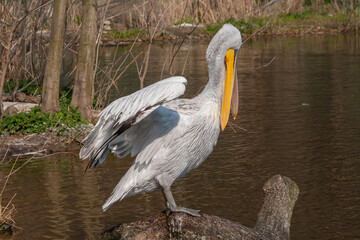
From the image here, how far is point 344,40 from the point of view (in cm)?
1931

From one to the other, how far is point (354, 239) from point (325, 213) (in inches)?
23.0

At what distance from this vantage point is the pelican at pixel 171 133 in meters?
4.08

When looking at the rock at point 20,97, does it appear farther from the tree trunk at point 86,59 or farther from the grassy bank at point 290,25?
the grassy bank at point 290,25

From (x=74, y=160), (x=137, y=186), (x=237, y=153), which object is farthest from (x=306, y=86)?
(x=137, y=186)

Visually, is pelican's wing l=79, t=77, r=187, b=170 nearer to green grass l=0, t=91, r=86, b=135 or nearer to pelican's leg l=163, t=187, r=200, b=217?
pelican's leg l=163, t=187, r=200, b=217

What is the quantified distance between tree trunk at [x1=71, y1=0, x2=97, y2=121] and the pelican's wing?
3.75 metres

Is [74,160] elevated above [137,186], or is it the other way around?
[137,186]

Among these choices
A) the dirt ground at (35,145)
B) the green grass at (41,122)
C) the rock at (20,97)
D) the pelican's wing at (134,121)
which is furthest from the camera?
the rock at (20,97)

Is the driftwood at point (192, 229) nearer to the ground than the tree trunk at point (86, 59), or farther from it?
nearer to the ground

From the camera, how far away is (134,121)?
12.5 feet

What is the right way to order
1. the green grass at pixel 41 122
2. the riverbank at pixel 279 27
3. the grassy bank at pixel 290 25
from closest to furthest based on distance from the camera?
the green grass at pixel 41 122 → the riverbank at pixel 279 27 → the grassy bank at pixel 290 25

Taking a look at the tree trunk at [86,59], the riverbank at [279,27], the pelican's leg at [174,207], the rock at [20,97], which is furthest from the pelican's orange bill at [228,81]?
the riverbank at [279,27]

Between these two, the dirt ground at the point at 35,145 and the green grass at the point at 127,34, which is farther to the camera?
the green grass at the point at 127,34

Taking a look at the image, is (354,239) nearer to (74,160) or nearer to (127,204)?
(127,204)
